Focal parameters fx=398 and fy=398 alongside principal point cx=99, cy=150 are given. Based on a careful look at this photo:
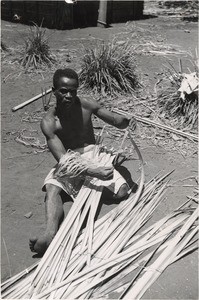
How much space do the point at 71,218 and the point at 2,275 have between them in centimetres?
61

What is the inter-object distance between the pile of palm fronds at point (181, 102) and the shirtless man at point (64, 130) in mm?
1642

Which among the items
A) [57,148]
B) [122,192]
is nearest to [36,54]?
[57,148]

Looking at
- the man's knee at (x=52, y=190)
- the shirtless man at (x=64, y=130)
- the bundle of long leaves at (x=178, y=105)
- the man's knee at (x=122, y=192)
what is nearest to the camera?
the shirtless man at (x=64, y=130)

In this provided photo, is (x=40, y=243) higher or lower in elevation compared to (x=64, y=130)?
lower

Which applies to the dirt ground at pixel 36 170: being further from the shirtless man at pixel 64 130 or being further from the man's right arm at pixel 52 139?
the man's right arm at pixel 52 139

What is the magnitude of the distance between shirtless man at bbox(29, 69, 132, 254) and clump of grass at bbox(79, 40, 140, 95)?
2.09 metres

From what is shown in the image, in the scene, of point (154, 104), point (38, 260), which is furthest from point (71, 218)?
point (154, 104)

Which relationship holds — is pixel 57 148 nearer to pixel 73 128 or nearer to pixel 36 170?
pixel 73 128

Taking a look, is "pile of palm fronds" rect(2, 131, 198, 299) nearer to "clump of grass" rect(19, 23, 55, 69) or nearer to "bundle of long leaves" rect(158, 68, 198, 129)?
"bundle of long leaves" rect(158, 68, 198, 129)

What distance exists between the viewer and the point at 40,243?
276 cm

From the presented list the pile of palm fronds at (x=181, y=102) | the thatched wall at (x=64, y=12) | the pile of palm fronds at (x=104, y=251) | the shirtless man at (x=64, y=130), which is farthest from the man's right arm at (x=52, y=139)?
the thatched wall at (x=64, y=12)

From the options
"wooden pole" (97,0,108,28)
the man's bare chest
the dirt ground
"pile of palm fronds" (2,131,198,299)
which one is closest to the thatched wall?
"wooden pole" (97,0,108,28)

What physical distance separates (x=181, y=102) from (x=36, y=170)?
7.03 ft

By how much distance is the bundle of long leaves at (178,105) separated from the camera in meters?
4.93
